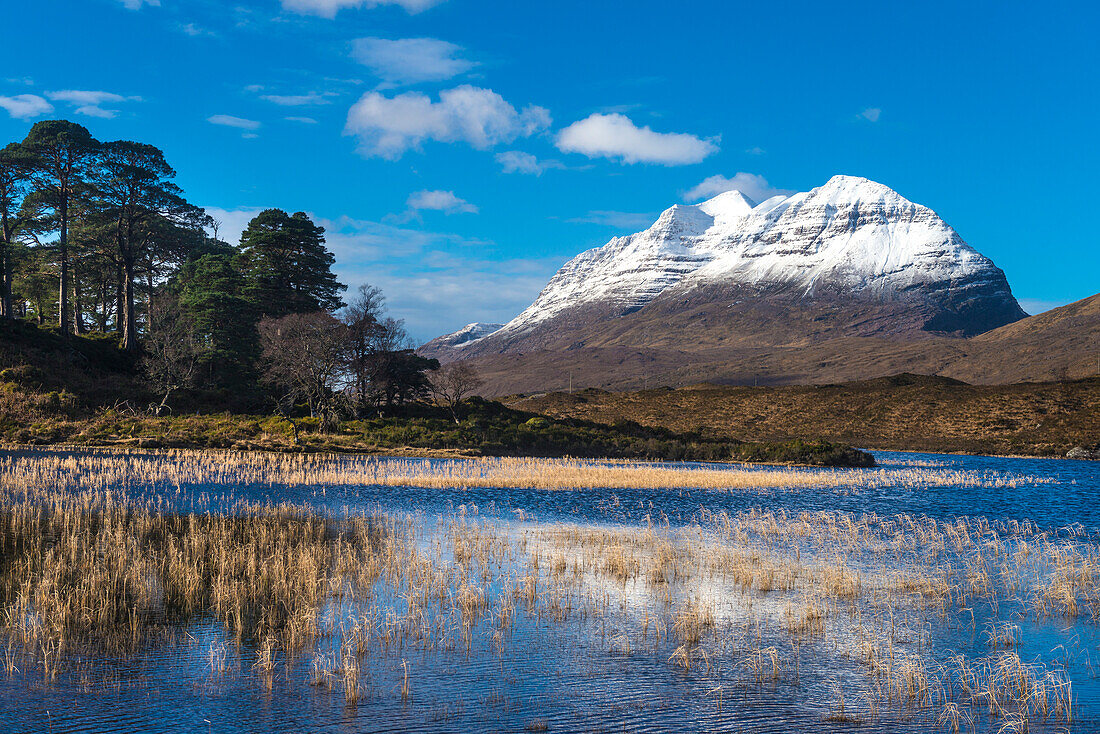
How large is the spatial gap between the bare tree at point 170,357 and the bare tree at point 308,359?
6.46 metres

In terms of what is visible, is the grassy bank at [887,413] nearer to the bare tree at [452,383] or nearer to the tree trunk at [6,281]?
the bare tree at [452,383]

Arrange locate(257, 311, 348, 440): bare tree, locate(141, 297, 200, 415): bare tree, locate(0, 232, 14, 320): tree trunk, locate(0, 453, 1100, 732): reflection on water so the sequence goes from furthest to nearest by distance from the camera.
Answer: locate(0, 232, 14, 320): tree trunk → locate(257, 311, 348, 440): bare tree → locate(141, 297, 200, 415): bare tree → locate(0, 453, 1100, 732): reflection on water

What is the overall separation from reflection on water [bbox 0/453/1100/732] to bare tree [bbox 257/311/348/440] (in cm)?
4505

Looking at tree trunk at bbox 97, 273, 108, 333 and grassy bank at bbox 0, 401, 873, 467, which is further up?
tree trunk at bbox 97, 273, 108, 333

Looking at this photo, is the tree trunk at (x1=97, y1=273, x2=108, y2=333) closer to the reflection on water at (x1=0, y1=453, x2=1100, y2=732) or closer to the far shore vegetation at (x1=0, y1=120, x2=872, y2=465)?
the far shore vegetation at (x1=0, y1=120, x2=872, y2=465)

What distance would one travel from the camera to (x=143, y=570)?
15.8 meters

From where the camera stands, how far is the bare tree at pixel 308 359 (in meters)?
66.2

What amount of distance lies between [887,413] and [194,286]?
315 feet

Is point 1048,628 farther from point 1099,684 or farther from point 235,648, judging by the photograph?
point 235,648

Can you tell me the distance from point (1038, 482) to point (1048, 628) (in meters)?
44.2

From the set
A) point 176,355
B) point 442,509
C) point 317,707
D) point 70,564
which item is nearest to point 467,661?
point 317,707

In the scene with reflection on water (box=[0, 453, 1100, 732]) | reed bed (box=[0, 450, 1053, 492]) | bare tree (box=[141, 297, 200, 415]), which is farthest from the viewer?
bare tree (box=[141, 297, 200, 415])

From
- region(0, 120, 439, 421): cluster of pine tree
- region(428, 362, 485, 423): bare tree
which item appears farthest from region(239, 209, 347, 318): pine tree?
region(428, 362, 485, 423): bare tree

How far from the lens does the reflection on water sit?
929 cm
